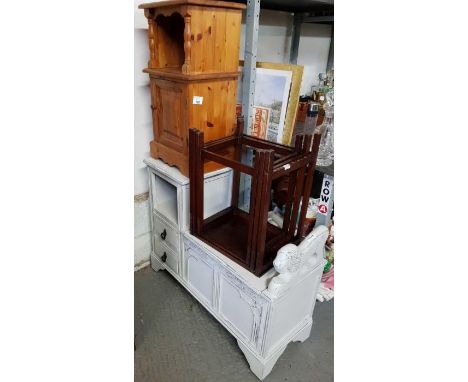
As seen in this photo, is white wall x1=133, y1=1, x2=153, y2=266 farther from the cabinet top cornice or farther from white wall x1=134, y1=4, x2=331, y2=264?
the cabinet top cornice

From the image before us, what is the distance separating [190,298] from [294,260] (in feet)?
2.57

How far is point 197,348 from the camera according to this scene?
1.39 m

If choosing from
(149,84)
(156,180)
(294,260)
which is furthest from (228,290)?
(149,84)

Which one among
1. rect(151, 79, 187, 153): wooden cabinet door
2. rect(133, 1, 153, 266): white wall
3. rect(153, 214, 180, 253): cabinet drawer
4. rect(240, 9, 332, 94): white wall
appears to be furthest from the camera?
rect(240, 9, 332, 94): white wall

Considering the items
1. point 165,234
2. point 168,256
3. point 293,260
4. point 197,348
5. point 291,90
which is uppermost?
point 291,90

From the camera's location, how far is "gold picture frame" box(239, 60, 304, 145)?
1416 millimetres

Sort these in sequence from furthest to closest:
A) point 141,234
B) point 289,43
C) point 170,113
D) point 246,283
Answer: point 289,43, point 141,234, point 170,113, point 246,283

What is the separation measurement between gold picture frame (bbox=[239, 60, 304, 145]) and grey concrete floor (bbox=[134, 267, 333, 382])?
923 millimetres

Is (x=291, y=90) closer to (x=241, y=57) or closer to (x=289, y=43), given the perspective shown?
(x=241, y=57)

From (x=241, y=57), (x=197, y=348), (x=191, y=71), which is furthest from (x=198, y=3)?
(x=197, y=348)

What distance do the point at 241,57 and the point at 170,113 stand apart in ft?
1.77

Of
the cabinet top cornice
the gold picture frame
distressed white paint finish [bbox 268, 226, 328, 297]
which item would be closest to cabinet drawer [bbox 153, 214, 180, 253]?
distressed white paint finish [bbox 268, 226, 328, 297]

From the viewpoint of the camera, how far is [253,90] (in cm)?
141

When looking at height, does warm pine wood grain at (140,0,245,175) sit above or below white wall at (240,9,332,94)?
below
